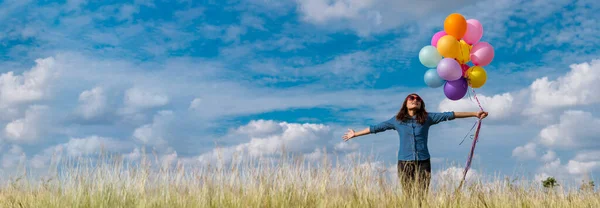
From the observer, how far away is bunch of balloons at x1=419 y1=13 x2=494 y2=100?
318 inches

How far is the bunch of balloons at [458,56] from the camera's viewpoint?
807 cm

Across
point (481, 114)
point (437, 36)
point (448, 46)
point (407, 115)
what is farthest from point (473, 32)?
point (407, 115)

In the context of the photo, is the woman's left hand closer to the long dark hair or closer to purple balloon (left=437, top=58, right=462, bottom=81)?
purple balloon (left=437, top=58, right=462, bottom=81)

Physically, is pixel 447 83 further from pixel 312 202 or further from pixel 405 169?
pixel 312 202

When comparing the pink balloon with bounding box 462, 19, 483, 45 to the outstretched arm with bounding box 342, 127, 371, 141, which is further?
the pink balloon with bounding box 462, 19, 483, 45

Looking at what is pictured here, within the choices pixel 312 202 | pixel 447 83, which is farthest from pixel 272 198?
pixel 447 83

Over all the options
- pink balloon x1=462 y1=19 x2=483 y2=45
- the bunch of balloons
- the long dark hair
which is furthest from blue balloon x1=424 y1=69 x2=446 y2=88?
pink balloon x1=462 y1=19 x2=483 y2=45

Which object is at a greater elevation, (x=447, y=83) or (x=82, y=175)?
(x=447, y=83)

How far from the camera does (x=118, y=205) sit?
6688mm

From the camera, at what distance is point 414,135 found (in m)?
7.55

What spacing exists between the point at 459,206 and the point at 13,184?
6725 millimetres

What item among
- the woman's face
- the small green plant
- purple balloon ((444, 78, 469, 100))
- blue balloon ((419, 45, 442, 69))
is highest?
blue balloon ((419, 45, 442, 69))

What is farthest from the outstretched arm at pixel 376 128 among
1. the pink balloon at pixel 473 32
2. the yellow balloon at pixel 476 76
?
the pink balloon at pixel 473 32

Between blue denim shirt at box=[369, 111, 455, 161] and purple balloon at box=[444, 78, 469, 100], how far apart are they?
537 mm
